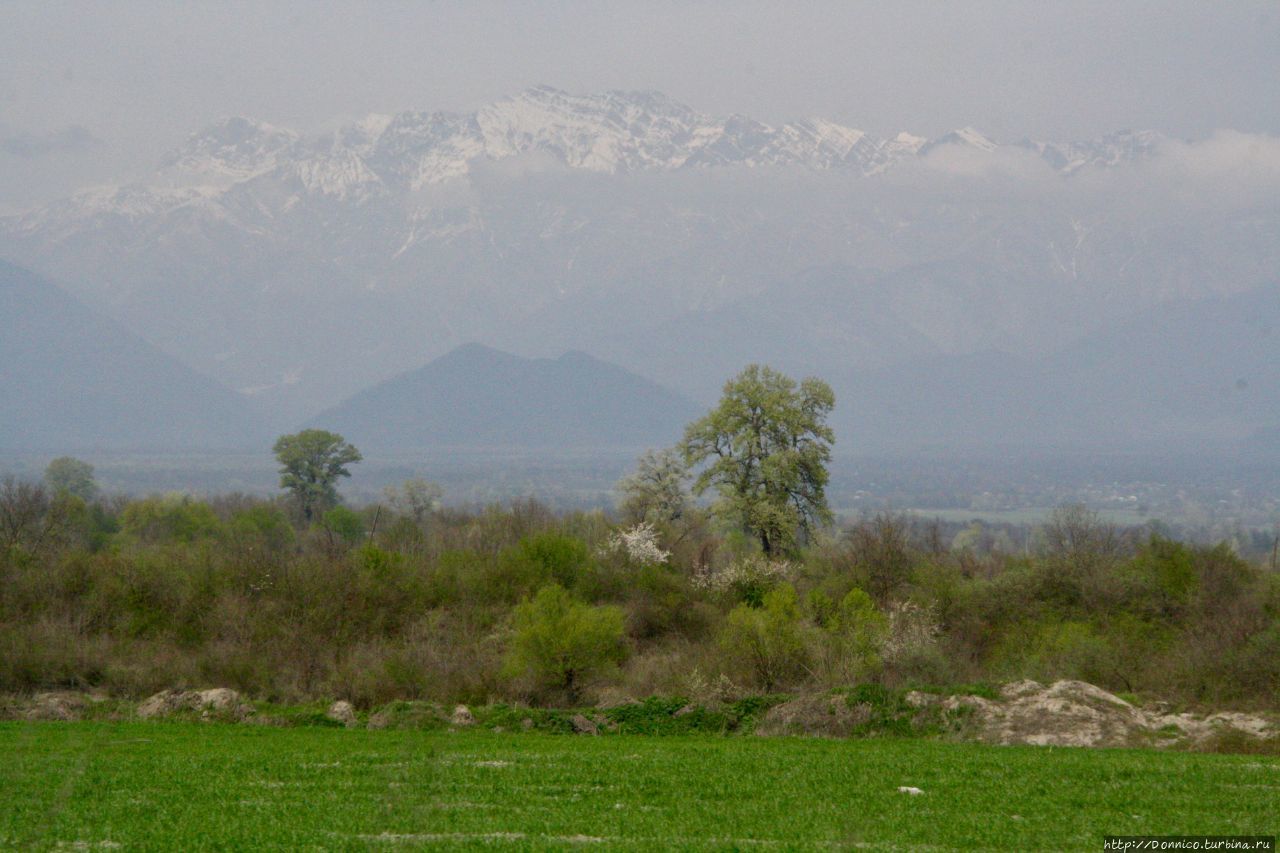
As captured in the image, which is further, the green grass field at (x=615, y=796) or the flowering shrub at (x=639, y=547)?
the flowering shrub at (x=639, y=547)

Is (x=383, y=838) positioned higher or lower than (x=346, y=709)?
higher

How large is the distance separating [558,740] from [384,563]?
2650 cm

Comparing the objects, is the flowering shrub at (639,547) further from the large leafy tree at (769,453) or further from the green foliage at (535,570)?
the large leafy tree at (769,453)

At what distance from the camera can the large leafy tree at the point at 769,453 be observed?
57.4 meters

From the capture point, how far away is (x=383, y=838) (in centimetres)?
1497

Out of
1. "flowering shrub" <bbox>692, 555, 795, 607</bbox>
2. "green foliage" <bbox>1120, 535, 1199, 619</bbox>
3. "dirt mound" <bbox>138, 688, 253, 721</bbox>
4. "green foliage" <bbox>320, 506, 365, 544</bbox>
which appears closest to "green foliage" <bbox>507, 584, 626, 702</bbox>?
"dirt mound" <bbox>138, 688, 253, 721</bbox>

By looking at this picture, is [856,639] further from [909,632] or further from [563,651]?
[563,651]

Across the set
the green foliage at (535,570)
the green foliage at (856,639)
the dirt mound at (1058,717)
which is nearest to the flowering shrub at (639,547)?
the green foliage at (535,570)

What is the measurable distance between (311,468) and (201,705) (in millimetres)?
74898

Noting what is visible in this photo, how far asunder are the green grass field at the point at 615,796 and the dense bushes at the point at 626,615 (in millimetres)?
12793

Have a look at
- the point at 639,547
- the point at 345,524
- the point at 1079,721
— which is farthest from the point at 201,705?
the point at 345,524

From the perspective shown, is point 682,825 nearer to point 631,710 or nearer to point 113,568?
point 631,710

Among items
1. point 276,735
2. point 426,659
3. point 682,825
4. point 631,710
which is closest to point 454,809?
point 682,825

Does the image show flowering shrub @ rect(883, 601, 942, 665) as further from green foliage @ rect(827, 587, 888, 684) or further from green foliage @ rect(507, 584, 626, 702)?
green foliage @ rect(507, 584, 626, 702)
